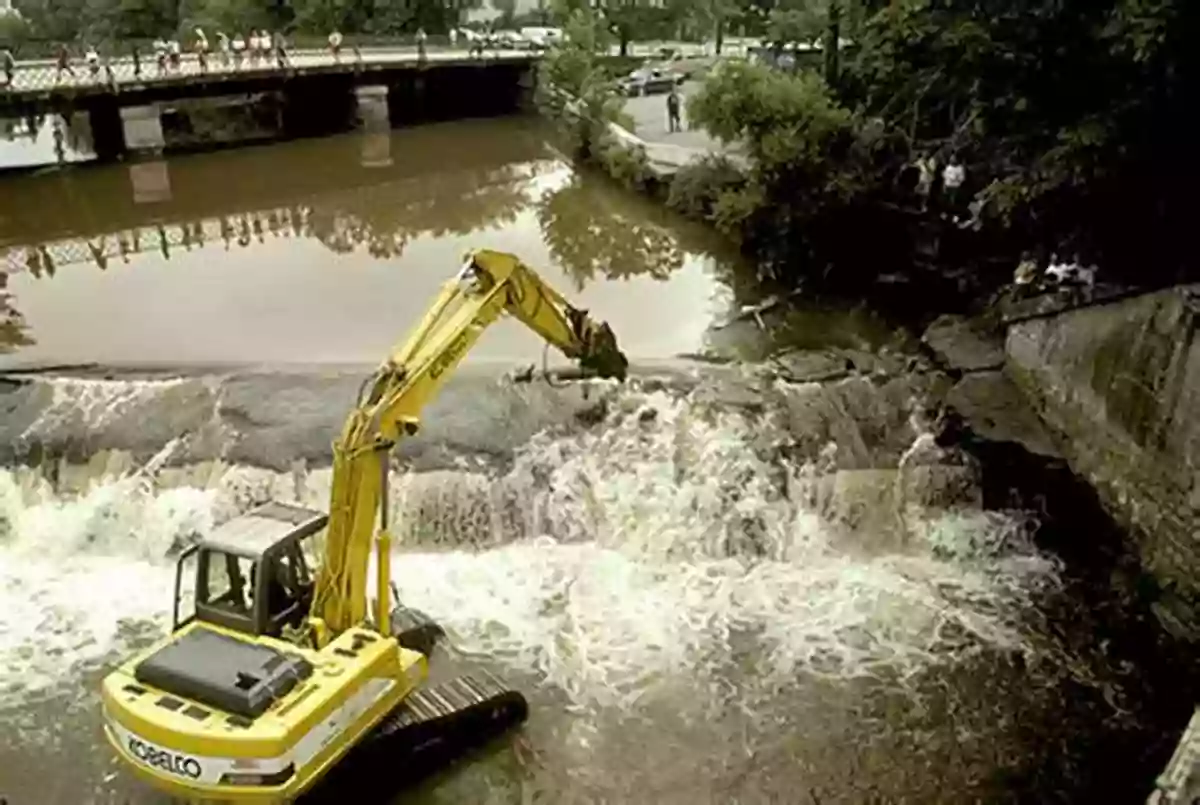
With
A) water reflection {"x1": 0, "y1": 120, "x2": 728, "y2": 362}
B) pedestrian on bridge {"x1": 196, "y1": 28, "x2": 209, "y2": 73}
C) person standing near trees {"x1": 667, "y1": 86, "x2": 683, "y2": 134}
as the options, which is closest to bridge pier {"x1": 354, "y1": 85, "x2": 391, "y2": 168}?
water reflection {"x1": 0, "y1": 120, "x2": 728, "y2": 362}

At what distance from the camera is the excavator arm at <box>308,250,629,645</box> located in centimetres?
937

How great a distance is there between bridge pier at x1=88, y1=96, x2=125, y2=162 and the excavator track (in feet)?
79.1

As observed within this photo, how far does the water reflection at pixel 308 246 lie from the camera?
18891 mm

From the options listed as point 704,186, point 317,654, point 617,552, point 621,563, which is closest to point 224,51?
point 704,186

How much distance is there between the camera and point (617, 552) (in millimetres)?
13477

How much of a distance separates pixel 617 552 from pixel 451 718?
385 cm

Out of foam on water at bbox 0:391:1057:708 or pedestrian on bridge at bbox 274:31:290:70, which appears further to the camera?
pedestrian on bridge at bbox 274:31:290:70

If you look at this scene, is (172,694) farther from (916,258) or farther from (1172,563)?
(916,258)

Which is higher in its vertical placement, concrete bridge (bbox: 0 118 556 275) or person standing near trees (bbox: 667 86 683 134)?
person standing near trees (bbox: 667 86 683 134)

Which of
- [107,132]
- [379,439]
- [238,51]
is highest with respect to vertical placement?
[379,439]

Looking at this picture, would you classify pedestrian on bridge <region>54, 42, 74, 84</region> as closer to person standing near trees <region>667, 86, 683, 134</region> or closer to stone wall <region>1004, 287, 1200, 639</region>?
person standing near trees <region>667, 86, 683, 134</region>

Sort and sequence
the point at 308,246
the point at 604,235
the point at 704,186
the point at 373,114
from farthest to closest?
1. the point at 373,114
2. the point at 604,235
3. the point at 704,186
4. the point at 308,246

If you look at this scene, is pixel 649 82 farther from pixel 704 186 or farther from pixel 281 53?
pixel 704 186

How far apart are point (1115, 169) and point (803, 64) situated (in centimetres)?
1093
